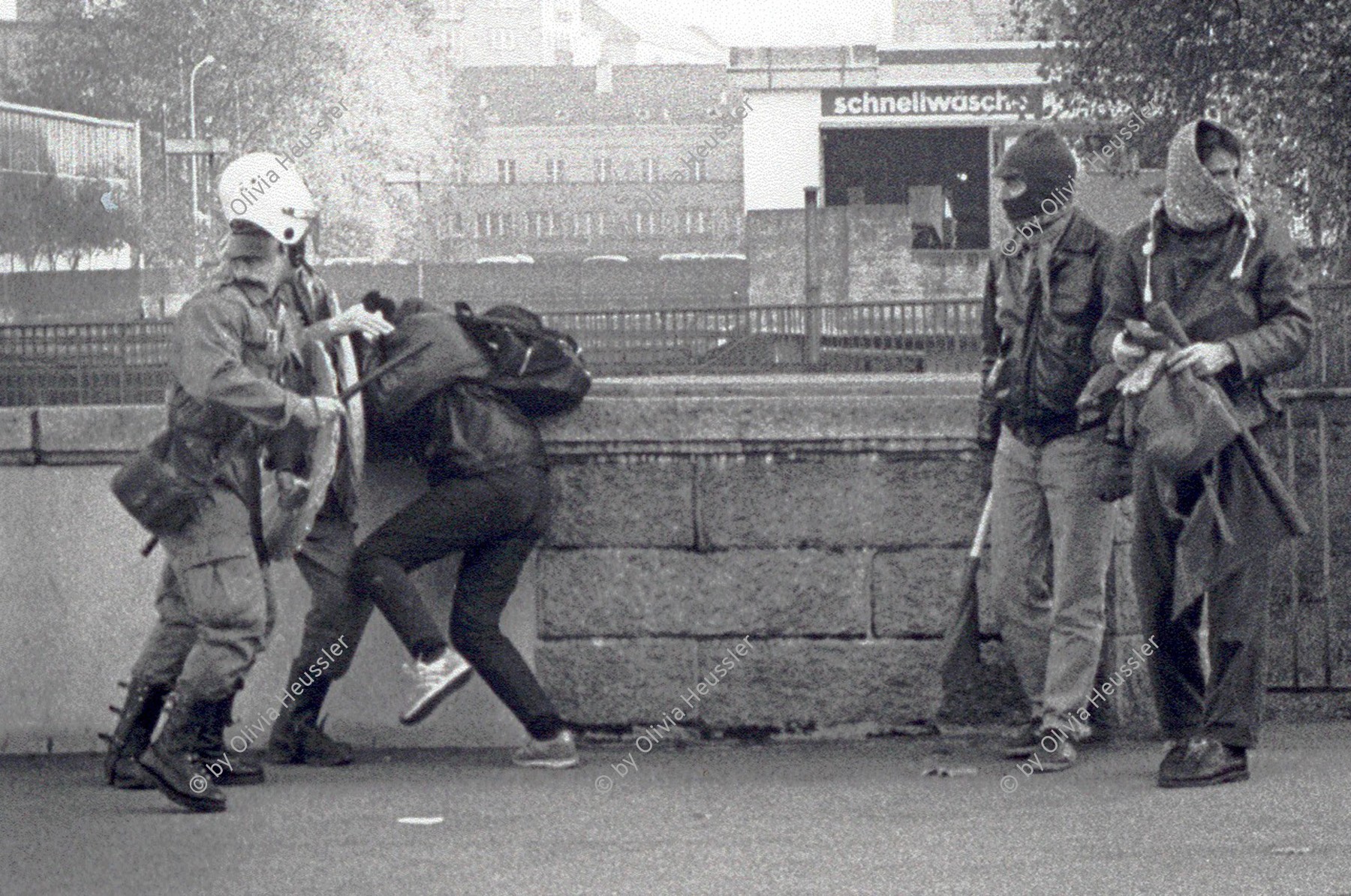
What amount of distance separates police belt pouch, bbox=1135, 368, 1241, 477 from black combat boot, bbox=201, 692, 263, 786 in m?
2.66

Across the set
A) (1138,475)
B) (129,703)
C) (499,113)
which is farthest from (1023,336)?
(499,113)

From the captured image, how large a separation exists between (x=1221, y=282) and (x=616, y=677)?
2.33 m

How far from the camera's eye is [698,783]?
23.8 feet

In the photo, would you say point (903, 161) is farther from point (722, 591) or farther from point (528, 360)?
point (528, 360)

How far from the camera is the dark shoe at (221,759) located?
22.8 feet

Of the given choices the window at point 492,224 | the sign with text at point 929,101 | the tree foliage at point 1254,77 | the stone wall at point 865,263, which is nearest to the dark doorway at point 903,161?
the sign with text at point 929,101

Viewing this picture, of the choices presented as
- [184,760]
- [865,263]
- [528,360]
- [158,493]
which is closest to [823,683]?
[528,360]

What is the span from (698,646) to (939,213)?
4197 centimetres

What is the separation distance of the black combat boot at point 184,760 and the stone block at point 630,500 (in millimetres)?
1484

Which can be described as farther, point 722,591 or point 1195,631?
point 722,591

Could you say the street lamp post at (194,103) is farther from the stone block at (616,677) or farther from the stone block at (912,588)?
the stone block at (912,588)

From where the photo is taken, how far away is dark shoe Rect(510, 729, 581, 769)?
755 cm

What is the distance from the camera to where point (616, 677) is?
795cm

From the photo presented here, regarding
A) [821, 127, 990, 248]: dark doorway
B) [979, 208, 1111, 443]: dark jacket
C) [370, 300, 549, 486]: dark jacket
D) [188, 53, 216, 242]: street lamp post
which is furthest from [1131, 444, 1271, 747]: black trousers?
[188, 53, 216, 242]: street lamp post
